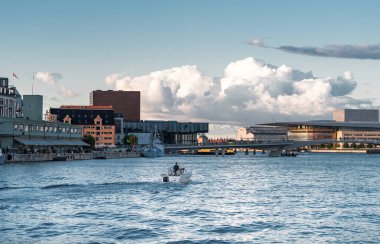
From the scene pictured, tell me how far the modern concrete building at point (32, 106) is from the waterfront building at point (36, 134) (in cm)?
892

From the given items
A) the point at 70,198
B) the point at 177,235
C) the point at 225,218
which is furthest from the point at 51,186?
the point at 177,235

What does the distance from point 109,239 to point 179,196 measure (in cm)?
2297

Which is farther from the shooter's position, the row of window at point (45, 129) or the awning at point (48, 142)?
the row of window at point (45, 129)

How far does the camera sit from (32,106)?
595ft

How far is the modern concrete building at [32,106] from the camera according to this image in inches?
7087

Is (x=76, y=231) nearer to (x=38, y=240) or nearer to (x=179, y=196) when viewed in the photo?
(x=38, y=240)

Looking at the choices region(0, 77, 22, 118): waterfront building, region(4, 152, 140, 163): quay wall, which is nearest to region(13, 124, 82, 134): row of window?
region(4, 152, 140, 163): quay wall

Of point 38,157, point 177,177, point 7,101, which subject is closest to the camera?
point 177,177

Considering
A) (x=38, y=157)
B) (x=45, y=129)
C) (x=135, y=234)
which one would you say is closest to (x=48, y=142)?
(x=45, y=129)

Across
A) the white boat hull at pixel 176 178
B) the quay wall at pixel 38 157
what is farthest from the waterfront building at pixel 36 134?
the white boat hull at pixel 176 178

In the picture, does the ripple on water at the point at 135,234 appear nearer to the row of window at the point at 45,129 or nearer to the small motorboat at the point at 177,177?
the small motorboat at the point at 177,177

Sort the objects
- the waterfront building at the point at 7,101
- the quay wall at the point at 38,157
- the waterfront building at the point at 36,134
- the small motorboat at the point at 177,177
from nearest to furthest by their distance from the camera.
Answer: the small motorboat at the point at 177,177
the quay wall at the point at 38,157
the waterfront building at the point at 36,134
the waterfront building at the point at 7,101

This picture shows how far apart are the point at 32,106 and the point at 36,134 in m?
27.3

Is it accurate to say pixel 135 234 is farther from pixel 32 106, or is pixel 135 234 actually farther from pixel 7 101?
pixel 7 101
